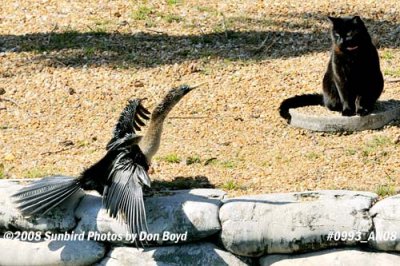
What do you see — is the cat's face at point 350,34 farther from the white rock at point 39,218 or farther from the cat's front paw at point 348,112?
the white rock at point 39,218

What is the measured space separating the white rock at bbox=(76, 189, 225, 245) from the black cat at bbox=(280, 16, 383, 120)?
2201mm

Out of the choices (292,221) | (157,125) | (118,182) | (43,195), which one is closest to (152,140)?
(157,125)

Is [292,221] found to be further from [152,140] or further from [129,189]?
[152,140]

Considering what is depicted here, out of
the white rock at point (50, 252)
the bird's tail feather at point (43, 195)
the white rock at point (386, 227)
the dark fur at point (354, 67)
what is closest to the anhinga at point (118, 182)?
the bird's tail feather at point (43, 195)

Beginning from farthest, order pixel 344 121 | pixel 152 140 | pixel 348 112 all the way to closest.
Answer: pixel 348 112 < pixel 344 121 < pixel 152 140

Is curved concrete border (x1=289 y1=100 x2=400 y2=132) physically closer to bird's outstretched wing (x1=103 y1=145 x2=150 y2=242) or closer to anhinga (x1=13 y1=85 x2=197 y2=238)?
anhinga (x1=13 y1=85 x2=197 y2=238)

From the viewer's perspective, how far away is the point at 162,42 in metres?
10.2

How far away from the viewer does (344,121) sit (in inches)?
314

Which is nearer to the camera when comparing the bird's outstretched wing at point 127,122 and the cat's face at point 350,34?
the bird's outstretched wing at point 127,122

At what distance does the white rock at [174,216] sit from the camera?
239 inches

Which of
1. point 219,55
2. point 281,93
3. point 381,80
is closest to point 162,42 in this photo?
point 219,55

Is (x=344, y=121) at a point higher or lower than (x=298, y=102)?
lower

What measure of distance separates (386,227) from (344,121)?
7.48 feet

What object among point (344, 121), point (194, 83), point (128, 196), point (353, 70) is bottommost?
point (128, 196)
